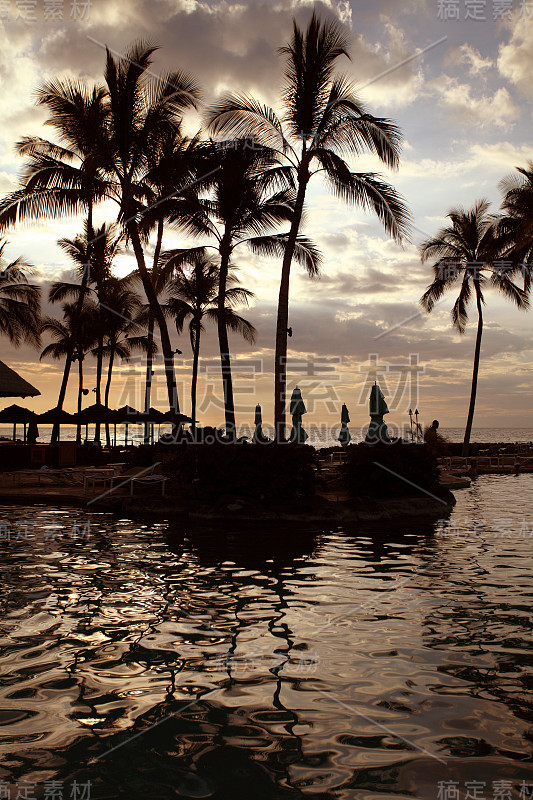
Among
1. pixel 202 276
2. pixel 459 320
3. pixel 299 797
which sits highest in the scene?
pixel 202 276

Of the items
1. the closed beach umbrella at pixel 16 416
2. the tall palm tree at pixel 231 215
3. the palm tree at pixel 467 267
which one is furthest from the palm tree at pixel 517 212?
the closed beach umbrella at pixel 16 416

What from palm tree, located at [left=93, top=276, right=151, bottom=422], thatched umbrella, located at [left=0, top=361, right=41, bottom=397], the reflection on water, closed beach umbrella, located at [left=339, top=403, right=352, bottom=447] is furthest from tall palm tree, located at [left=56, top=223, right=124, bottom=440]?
the reflection on water

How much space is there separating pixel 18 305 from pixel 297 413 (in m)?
15.1

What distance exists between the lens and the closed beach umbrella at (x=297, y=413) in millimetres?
20656

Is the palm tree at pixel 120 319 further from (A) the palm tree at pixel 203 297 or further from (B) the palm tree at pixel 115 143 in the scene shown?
(B) the palm tree at pixel 115 143

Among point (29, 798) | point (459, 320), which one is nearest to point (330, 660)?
point (29, 798)

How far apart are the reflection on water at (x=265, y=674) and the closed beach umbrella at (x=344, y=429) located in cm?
1578

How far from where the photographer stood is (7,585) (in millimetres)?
7082

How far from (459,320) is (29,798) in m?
31.9

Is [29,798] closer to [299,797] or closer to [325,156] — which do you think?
[299,797]

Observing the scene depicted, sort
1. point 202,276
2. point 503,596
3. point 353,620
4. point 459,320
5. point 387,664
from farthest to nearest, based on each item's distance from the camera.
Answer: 1. point 202,276
2. point 459,320
3. point 503,596
4. point 353,620
5. point 387,664

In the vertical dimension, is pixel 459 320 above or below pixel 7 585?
above

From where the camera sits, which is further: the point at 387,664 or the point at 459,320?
the point at 459,320

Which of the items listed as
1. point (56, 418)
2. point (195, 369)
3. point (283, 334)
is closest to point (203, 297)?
point (195, 369)
